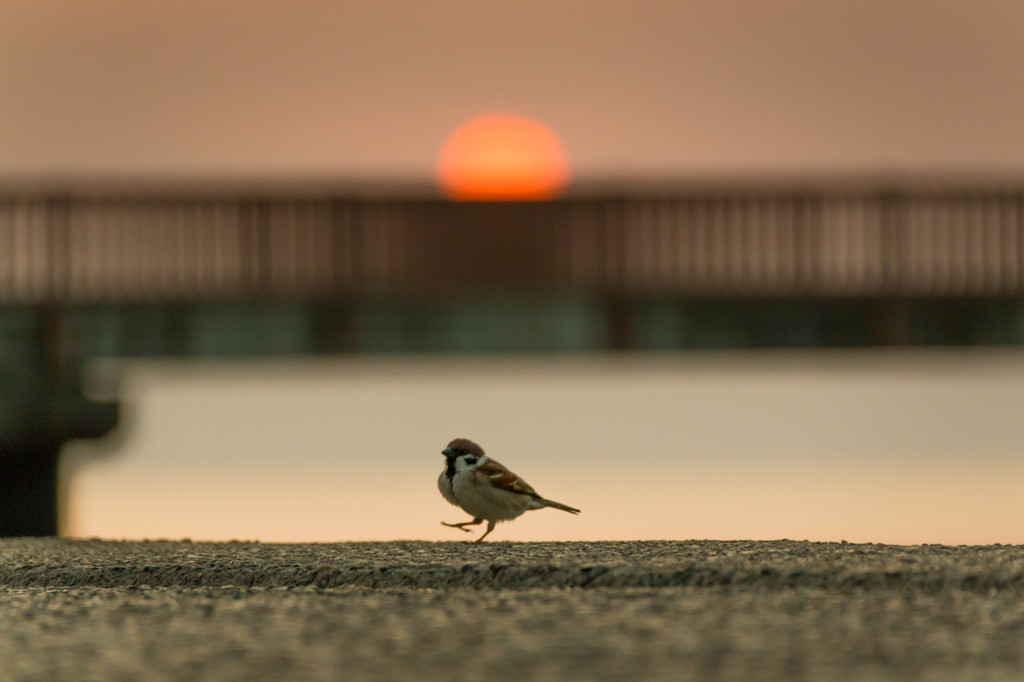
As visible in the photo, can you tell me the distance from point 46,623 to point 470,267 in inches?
540

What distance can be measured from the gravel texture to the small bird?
0.49 metres

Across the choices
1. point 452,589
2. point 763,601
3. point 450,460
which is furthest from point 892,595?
point 450,460

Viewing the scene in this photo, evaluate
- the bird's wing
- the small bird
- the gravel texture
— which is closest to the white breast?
the small bird

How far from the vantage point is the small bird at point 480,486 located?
536 cm

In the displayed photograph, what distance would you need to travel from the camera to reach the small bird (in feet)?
17.6

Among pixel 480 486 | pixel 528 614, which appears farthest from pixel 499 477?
pixel 528 614

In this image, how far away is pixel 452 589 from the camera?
3975mm

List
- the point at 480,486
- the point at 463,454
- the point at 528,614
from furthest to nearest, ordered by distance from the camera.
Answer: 1. the point at 463,454
2. the point at 480,486
3. the point at 528,614

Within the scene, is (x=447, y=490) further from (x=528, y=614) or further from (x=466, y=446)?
(x=528, y=614)

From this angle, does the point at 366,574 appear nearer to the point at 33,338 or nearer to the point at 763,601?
the point at 763,601

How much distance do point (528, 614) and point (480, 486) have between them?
1.88m

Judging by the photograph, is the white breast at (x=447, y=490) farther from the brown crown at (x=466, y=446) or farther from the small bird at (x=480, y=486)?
the brown crown at (x=466, y=446)

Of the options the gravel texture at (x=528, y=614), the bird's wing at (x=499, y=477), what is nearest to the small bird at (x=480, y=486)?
the bird's wing at (x=499, y=477)

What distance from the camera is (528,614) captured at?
137 inches
